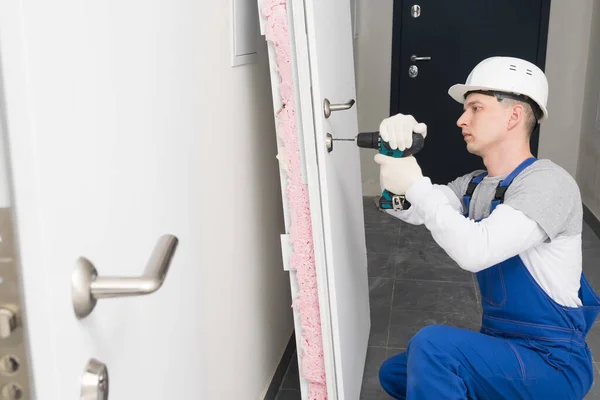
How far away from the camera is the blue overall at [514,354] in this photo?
1658mm

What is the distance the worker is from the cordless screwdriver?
0.06ft

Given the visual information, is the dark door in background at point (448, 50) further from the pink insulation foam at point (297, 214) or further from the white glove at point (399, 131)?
the pink insulation foam at point (297, 214)

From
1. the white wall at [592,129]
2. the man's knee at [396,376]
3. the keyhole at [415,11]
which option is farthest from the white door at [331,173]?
the white wall at [592,129]

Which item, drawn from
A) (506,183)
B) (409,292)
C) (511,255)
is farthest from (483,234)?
(409,292)

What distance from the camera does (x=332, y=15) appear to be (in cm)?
185

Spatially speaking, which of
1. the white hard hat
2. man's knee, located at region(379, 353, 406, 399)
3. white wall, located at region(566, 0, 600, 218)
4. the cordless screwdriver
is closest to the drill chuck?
the cordless screwdriver

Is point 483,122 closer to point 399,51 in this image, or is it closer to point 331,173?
point 331,173

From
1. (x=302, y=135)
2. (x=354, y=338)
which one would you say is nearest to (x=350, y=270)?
(x=354, y=338)

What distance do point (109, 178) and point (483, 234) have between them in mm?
1005

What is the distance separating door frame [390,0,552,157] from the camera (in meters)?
4.55

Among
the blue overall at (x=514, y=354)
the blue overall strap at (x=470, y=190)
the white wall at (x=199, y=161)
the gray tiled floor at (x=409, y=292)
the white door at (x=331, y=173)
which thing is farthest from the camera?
the gray tiled floor at (x=409, y=292)

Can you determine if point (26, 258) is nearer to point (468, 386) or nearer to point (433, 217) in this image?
point (433, 217)

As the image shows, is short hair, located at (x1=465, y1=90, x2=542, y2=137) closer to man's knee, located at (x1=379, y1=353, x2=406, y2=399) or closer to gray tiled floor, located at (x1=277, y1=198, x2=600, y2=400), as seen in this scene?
man's knee, located at (x1=379, y1=353, x2=406, y2=399)

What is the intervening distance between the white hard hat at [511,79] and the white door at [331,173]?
0.38 m
